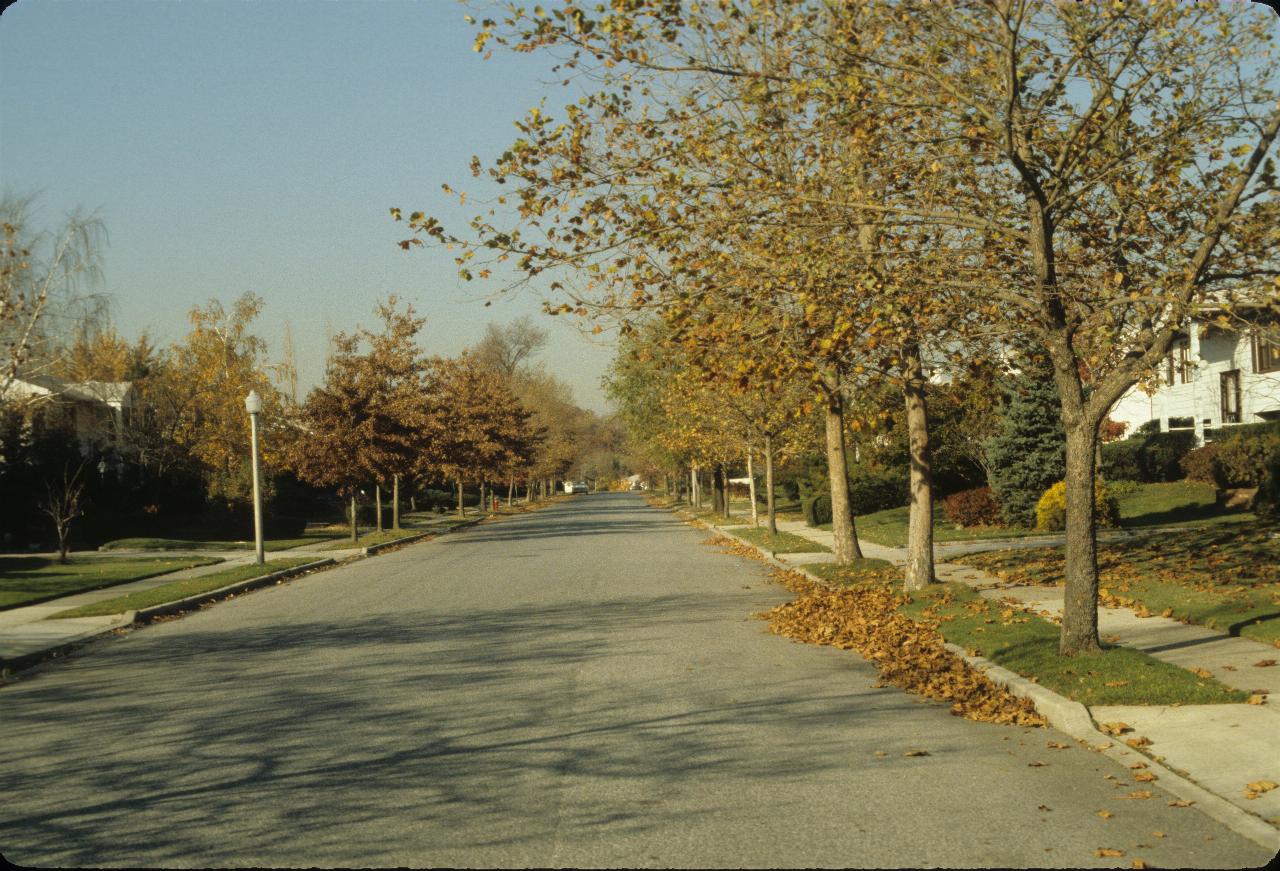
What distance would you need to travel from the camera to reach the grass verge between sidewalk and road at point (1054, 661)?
30.3 ft

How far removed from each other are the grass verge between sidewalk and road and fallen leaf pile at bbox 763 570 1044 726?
280 millimetres

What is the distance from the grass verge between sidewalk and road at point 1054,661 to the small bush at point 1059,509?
12667 millimetres

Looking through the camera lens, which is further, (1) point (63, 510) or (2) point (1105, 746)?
(1) point (63, 510)

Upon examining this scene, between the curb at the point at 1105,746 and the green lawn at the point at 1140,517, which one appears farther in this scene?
the green lawn at the point at 1140,517

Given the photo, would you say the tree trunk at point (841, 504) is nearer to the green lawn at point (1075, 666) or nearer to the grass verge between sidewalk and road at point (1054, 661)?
the grass verge between sidewalk and road at point (1054, 661)

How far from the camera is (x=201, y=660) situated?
13.0 metres

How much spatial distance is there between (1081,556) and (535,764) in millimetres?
5684

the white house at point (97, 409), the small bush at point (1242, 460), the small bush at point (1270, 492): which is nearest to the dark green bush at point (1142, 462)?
A: the small bush at point (1242, 460)

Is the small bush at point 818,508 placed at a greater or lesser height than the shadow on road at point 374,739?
greater

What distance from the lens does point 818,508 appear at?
39562 mm

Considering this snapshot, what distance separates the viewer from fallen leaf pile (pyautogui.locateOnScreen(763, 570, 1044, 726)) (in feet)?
31.6

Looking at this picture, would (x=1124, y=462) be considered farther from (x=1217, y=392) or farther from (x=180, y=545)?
(x=180, y=545)

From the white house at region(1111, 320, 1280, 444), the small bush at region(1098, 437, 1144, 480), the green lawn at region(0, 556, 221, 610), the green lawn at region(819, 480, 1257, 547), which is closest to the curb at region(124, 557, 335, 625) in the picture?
the green lawn at region(0, 556, 221, 610)

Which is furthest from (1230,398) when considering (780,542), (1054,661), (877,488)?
(1054,661)
